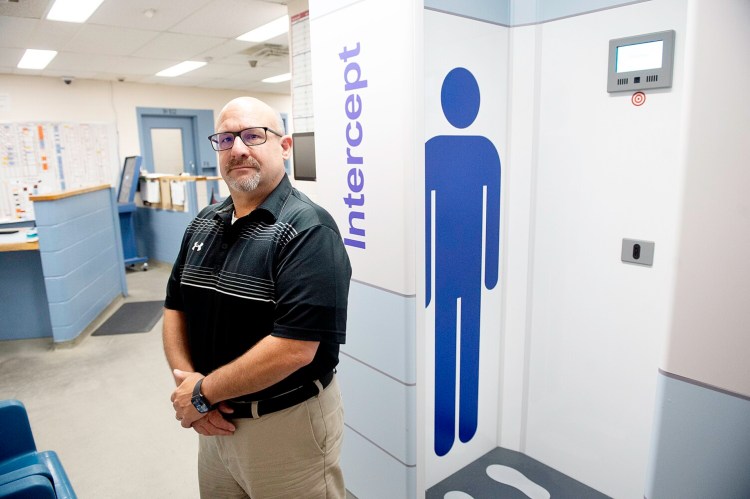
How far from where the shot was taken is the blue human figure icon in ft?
6.32

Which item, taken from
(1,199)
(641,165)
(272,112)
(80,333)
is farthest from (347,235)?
(1,199)

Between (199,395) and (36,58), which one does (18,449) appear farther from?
(36,58)

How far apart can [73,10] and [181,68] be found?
8.74ft

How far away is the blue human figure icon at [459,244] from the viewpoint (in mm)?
1928

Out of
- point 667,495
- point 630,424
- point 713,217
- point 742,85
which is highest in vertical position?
point 742,85

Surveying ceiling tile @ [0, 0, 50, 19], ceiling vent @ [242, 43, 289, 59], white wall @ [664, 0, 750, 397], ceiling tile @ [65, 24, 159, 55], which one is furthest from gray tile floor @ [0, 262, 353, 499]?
ceiling vent @ [242, 43, 289, 59]

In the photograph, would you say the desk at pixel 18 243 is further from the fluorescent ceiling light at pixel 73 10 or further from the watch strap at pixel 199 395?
the watch strap at pixel 199 395

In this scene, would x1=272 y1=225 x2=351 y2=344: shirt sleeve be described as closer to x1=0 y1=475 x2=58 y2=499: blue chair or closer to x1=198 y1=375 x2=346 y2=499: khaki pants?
x1=198 y1=375 x2=346 y2=499: khaki pants

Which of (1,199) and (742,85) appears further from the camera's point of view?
(1,199)

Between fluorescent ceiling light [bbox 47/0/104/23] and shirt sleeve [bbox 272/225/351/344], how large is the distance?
3804 mm

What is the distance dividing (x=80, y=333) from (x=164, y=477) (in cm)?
246

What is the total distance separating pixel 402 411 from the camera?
1.76 metres

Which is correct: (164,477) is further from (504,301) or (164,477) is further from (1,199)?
(1,199)

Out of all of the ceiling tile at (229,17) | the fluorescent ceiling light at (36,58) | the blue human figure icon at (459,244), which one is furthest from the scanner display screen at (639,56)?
the fluorescent ceiling light at (36,58)
